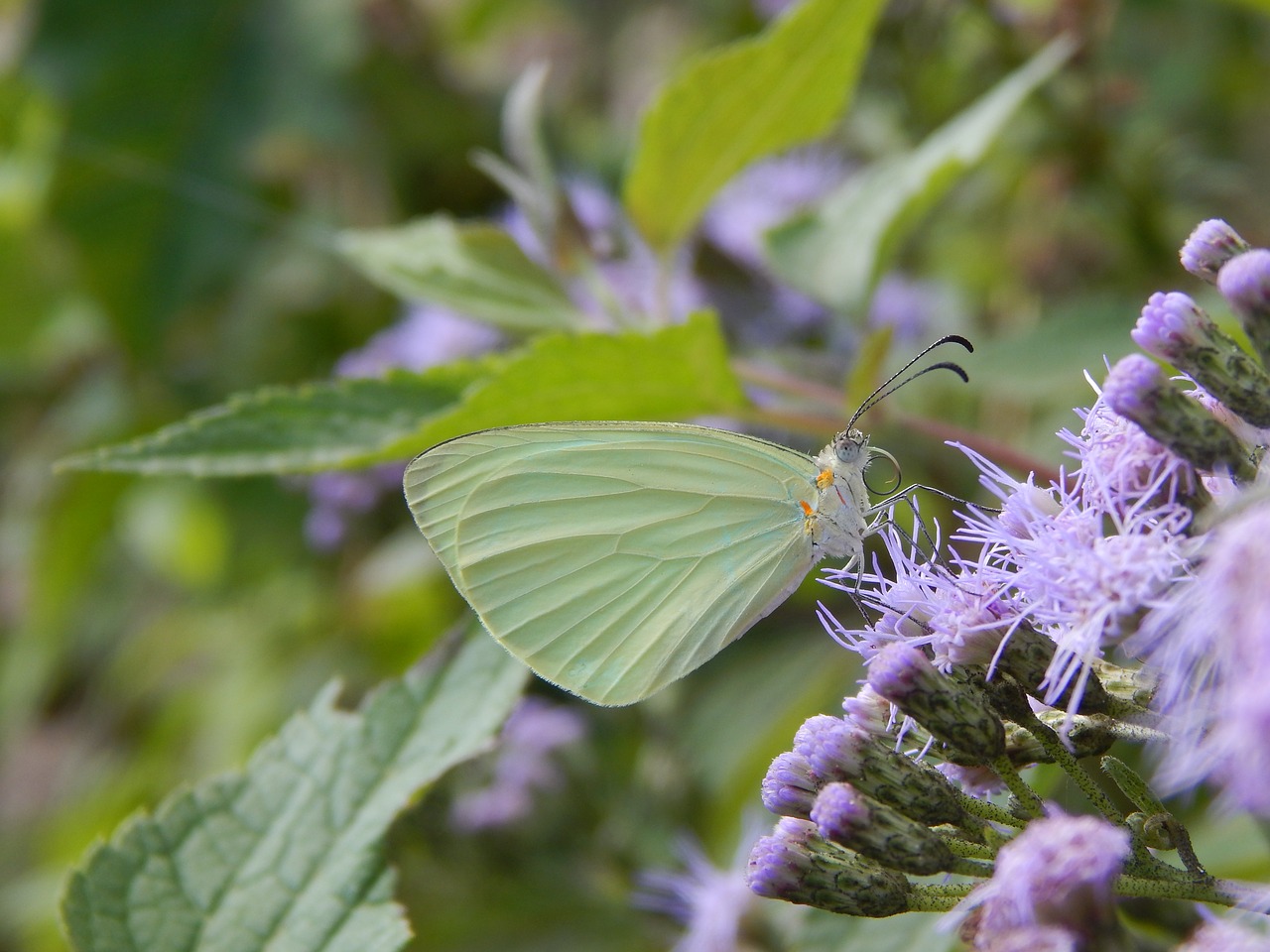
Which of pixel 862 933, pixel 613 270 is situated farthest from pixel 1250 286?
pixel 613 270

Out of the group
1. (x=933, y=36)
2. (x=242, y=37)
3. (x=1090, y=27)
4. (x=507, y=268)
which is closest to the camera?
(x=507, y=268)

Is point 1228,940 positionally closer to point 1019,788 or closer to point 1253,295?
point 1019,788

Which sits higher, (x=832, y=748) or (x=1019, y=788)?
(x=832, y=748)

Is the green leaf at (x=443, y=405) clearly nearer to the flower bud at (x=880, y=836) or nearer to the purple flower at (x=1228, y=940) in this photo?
the flower bud at (x=880, y=836)

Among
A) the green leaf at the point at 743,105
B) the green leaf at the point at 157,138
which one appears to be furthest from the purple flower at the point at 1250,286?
the green leaf at the point at 157,138

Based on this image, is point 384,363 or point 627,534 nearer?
point 627,534

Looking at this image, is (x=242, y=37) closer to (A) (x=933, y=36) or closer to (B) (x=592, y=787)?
(A) (x=933, y=36)

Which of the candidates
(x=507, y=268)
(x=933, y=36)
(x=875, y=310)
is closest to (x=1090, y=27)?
(x=933, y=36)
